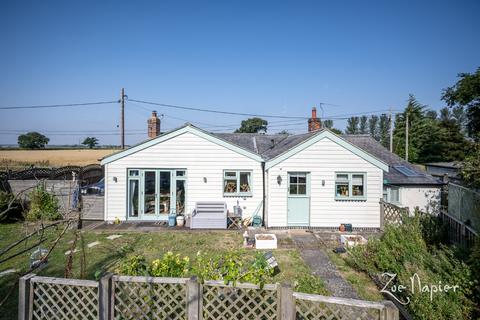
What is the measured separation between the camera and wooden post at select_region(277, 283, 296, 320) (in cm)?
396

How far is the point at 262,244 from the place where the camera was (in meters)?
10.1

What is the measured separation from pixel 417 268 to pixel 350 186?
762 centimetres

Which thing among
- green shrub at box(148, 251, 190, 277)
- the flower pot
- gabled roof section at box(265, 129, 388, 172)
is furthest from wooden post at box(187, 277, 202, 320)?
the flower pot

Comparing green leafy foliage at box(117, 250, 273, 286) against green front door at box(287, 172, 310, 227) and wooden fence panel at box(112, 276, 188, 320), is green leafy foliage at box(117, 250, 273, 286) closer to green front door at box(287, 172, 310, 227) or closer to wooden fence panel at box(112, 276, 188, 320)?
wooden fence panel at box(112, 276, 188, 320)

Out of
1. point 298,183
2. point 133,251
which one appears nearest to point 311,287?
point 133,251

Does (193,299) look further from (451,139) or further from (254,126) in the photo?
(254,126)

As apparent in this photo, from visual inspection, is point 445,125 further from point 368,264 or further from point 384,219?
point 368,264

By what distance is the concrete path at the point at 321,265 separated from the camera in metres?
6.76

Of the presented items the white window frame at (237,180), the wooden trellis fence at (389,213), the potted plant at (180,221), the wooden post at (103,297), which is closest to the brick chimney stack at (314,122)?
the white window frame at (237,180)

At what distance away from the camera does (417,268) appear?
583 cm

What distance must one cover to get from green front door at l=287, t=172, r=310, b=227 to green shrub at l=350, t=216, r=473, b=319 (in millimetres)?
4657

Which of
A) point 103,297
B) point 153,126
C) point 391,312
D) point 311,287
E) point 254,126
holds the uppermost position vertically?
point 254,126

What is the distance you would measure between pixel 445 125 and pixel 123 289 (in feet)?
184

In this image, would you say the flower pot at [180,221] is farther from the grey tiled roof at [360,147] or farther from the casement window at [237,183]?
the grey tiled roof at [360,147]
